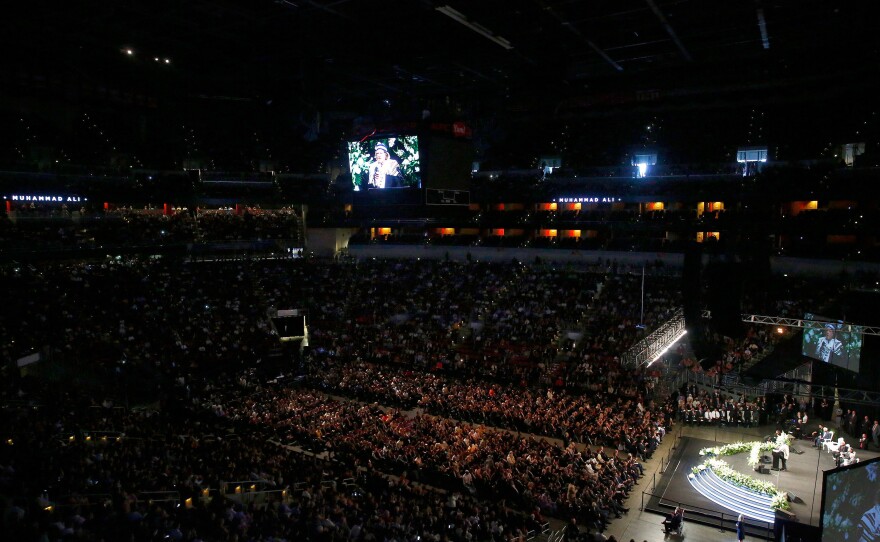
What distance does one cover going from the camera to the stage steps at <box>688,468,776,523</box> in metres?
12.7

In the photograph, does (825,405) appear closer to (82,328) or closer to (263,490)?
(263,490)

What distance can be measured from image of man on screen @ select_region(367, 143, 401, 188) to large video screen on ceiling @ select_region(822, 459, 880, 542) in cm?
975

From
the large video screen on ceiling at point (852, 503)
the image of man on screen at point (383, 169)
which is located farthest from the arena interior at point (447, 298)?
the image of man on screen at point (383, 169)

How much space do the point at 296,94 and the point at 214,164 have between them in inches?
1259

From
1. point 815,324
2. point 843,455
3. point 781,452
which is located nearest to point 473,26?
point 815,324

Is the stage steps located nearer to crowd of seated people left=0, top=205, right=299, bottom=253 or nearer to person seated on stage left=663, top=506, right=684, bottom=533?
person seated on stage left=663, top=506, right=684, bottom=533

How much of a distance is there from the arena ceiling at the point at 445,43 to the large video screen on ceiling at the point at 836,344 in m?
6.46

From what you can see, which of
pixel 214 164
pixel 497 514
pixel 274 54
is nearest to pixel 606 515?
pixel 497 514

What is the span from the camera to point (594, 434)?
16078 millimetres

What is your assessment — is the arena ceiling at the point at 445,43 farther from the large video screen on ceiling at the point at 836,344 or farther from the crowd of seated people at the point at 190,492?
the crowd of seated people at the point at 190,492

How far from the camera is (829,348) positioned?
16.2 metres

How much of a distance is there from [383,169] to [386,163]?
177 millimetres

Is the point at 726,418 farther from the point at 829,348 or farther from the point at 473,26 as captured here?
the point at 473,26

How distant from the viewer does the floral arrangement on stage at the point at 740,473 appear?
12797 millimetres
